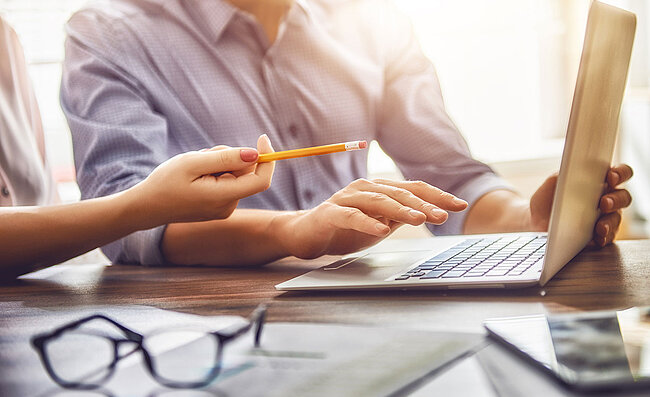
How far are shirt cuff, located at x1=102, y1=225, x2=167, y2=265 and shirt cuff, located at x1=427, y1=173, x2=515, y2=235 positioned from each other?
543 millimetres

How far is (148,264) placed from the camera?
3.07ft

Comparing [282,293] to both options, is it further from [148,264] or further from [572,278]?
[148,264]

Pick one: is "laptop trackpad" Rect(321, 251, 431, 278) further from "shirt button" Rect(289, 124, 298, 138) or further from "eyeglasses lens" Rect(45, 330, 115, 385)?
"shirt button" Rect(289, 124, 298, 138)

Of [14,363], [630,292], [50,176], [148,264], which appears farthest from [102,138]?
[630,292]

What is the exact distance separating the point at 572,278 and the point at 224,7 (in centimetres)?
86

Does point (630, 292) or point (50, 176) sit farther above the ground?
point (630, 292)

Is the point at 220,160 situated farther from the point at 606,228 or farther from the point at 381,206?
the point at 606,228

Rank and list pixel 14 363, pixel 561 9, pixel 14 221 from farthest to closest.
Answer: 1. pixel 561 9
2. pixel 14 221
3. pixel 14 363

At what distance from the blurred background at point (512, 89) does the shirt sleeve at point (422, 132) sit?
96 cm

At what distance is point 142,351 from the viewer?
0.41m

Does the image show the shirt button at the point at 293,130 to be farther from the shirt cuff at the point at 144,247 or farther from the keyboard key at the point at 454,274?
the keyboard key at the point at 454,274

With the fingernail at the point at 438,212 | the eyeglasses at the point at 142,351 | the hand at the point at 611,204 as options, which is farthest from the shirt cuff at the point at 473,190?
the eyeglasses at the point at 142,351

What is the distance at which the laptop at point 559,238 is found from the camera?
1.69 ft

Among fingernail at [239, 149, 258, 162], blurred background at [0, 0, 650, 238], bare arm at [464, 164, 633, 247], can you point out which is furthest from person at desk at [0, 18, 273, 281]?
blurred background at [0, 0, 650, 238]
